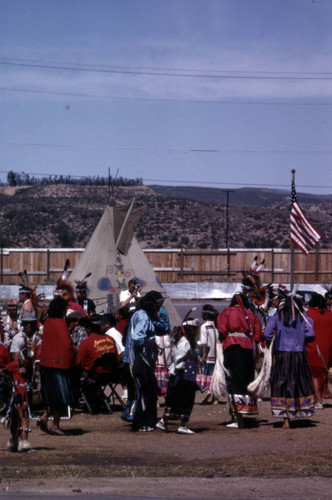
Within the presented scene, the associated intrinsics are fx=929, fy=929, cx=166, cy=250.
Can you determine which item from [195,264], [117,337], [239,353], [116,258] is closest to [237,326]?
[239,353]

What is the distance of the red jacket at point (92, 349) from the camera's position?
12461 millimetres

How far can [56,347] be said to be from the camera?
10500 millimetres

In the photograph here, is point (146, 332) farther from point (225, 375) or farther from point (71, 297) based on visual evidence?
point (71, 297)

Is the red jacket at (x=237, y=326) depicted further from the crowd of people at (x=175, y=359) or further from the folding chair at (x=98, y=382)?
the folding chair at (x=98, y=382)

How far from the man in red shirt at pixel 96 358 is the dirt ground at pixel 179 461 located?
63cm

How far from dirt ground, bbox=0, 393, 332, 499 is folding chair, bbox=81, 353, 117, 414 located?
617mm

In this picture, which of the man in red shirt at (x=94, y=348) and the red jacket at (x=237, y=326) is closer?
the red jacket at (x=237, y=326)

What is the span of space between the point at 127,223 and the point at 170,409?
11.5 metres

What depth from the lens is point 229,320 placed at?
1139 centimetres

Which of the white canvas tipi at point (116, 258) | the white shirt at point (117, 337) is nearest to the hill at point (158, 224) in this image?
the white canvas tipi at point (116, 258)

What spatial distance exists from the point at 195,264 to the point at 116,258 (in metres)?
28.3

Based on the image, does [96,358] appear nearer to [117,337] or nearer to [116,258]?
[117,337]

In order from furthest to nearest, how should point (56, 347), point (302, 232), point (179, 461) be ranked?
point (302, 232)
point (56, 347)
point (179, 461)

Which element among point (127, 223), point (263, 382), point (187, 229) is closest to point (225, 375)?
point (263, 382)
